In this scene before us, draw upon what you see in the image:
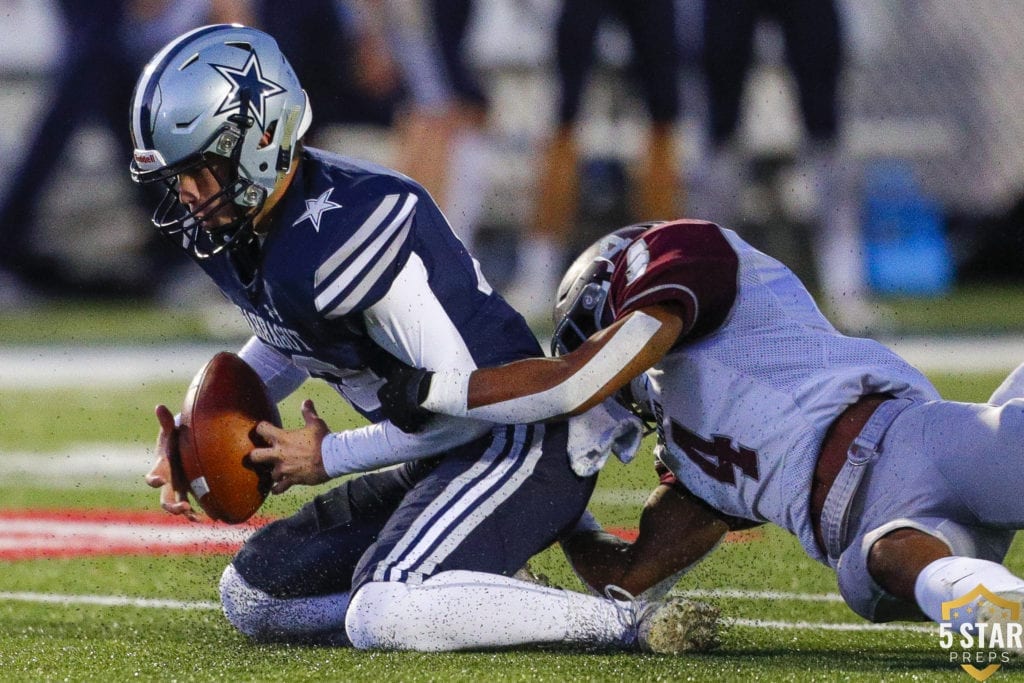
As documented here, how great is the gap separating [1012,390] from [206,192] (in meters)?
1.60

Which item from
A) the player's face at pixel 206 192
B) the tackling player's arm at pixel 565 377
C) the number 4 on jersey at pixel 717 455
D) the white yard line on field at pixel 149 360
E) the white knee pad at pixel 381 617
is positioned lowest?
the white yard line on field at pixel 149 360

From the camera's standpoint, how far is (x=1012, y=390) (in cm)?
288

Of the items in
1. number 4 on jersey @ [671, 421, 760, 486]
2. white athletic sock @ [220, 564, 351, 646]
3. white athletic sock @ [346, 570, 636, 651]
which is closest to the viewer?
white athletic sock @ [346, 570, 636, 651]

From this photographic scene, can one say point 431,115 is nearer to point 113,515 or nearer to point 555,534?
point 113,515

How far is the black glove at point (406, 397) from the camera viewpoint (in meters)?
2.83

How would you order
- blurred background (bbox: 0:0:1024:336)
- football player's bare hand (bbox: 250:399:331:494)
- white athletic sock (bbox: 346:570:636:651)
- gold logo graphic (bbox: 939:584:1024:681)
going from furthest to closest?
blurred background (bbox: 0:0:1024:336) < football player's bare hand (bbox: 250:399:331:494) < white athletic sock (bbox: 346:570:636:651) < gold logo graphic (bbox: 939:584:1024:681)

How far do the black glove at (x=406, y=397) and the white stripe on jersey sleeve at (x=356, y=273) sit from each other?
16 cm

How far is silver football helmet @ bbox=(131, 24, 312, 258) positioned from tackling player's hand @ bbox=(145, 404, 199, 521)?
35 cm

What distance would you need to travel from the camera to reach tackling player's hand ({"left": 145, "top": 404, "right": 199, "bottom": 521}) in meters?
3.00

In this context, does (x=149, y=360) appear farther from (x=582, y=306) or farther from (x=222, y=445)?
(x=582, y=306)

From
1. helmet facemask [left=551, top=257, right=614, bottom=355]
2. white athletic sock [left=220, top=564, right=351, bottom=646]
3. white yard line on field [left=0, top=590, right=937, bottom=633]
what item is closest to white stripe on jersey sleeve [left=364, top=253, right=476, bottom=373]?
helmet facemask [left=551, top=257, right=614, bottom=355]

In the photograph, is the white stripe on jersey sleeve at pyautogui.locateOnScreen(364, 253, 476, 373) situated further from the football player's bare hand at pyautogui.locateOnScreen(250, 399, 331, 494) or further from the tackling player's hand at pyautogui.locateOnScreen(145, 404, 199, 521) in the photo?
the tackling player's hand at pyautogui.locateOnScreen(145, 404, 199, 521)

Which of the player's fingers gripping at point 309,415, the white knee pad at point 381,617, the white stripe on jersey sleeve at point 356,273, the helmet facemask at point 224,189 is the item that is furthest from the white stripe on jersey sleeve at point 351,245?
the white knee pad at point 381,617

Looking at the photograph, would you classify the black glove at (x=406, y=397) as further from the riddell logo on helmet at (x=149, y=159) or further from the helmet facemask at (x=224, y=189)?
the riddell logo on helmet at (x=149, y=159)
